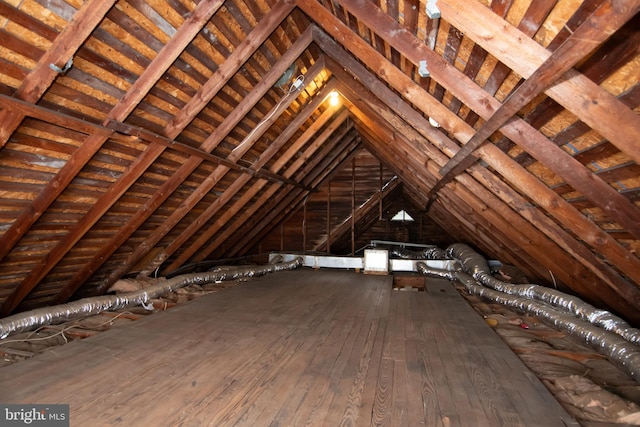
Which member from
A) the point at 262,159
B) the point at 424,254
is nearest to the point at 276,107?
the point at 262,159

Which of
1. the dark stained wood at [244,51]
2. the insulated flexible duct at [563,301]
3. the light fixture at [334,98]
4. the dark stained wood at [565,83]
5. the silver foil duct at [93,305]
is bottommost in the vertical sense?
the insulated flexible duct at [563,301]

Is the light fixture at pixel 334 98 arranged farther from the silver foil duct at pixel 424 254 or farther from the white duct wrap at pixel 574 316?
the silver foil duct at pixel 424 254

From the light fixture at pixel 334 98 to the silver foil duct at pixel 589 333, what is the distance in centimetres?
374

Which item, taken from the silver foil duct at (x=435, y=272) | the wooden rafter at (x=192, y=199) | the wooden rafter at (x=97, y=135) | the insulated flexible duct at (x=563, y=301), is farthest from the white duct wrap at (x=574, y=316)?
the wooden rafter at (x=97, y=135)

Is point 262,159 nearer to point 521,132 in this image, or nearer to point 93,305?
point 93,305

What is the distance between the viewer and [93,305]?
3441 mm

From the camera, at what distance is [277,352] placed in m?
2.54

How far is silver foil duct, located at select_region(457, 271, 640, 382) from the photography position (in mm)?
2195

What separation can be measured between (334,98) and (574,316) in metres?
4.22

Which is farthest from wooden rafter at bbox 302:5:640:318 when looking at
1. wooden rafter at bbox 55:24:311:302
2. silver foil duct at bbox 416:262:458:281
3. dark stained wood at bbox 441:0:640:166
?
silver foil duct at bbox 416:262:458:281

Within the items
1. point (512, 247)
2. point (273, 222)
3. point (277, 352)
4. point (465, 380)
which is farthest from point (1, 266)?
point (512, 247)

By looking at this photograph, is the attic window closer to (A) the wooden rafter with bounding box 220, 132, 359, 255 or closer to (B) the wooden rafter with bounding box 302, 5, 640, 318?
(A) the wooden rafter with bounding box 220, 132, 359, 255

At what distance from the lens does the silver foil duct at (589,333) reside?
220cm

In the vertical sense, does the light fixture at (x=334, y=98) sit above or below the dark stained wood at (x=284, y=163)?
above
